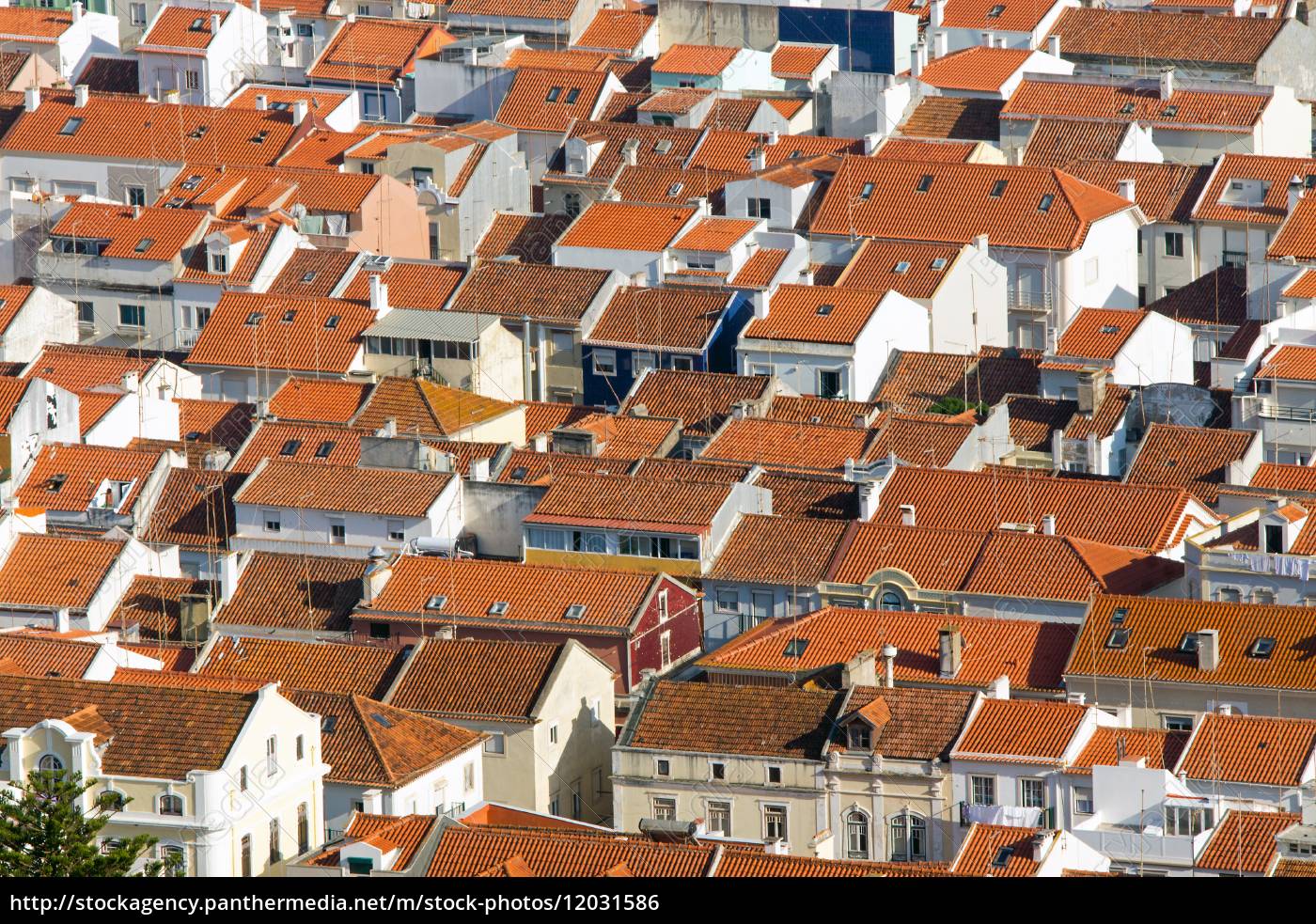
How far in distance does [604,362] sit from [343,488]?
1500cm

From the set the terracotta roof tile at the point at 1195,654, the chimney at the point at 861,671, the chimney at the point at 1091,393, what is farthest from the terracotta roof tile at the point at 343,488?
the terracotta roof tile at the point at 1195,654

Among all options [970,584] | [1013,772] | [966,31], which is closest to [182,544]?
[970,584]

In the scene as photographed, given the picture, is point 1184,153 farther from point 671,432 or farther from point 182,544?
point 182,544

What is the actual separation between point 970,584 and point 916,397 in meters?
15.6

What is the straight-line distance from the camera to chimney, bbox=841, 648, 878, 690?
2218 inches

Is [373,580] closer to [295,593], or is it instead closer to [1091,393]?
[295,593]

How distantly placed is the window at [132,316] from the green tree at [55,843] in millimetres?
42447

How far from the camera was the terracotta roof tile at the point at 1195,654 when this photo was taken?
56.8 m

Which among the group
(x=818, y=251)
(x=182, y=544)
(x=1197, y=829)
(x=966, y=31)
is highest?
(x=966, y=31)

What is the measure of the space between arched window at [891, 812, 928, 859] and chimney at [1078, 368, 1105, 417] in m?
22.8

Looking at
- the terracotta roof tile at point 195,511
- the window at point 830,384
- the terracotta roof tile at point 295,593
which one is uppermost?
the window at point 830,384

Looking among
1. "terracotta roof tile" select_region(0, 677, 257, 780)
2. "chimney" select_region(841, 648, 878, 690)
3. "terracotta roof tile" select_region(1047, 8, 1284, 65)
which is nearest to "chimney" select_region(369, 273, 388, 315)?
"chimney" select_region(841, 648, 878, 690)

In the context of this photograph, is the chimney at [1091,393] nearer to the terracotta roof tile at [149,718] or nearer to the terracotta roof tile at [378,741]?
the terracotta roof tile at [378,741]
